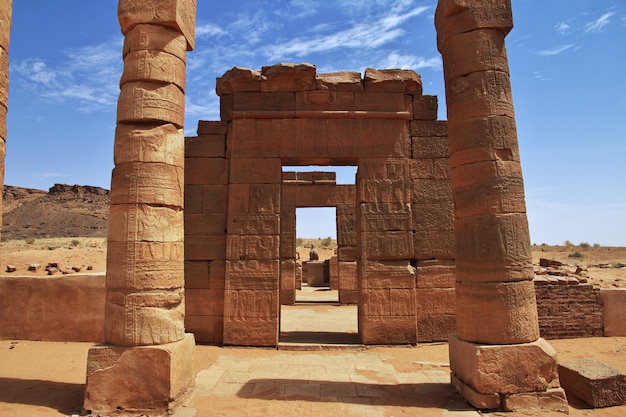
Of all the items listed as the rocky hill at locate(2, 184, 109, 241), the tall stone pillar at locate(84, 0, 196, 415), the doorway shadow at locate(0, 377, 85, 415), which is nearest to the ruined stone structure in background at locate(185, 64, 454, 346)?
the tall stone pillar at locate(84, 0, 196, 415)

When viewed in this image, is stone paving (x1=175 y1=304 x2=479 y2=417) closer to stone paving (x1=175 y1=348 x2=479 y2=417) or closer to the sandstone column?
stone paving (x1=175 y1=348 x2=479 y2=417)

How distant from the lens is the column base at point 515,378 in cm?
533

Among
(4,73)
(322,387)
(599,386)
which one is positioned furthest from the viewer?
(322,387)

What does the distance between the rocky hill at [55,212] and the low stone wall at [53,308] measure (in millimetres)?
46424

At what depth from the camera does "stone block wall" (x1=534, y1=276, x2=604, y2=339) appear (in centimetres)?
940

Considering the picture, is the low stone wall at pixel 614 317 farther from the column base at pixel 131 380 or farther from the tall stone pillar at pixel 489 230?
the column base at pixel 131 380

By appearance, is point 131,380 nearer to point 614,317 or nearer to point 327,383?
point 327,383

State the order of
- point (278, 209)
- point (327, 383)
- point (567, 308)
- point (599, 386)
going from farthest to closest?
point (567, 308) → point (278, 209) → point (327, 383) → point (599, 386)

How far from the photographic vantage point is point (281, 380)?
21.6ft

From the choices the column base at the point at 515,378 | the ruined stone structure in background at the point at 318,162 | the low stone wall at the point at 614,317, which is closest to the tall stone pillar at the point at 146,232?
the ruined stone structure in background at the point at 318,162

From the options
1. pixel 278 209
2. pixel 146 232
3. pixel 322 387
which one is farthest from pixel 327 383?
pixel 278 209

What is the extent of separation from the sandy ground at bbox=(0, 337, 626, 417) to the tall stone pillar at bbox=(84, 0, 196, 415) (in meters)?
0.56

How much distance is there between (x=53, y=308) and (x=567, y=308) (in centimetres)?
1099

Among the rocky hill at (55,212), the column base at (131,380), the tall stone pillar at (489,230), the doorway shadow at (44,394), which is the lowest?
the doorway shadow at (44,394)
